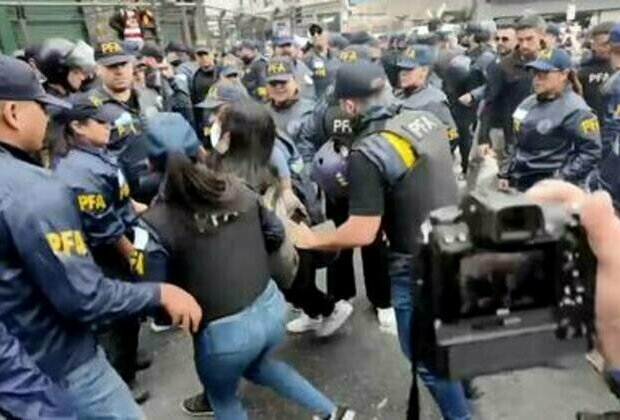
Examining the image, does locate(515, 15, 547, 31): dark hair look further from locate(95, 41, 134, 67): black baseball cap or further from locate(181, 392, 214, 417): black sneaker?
locate(181, 392, 214, 417): black sneaker

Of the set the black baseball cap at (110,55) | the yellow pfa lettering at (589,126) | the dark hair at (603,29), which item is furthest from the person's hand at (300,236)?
the dark hair at (603,29)

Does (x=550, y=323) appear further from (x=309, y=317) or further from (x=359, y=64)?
(x=309, y=317)

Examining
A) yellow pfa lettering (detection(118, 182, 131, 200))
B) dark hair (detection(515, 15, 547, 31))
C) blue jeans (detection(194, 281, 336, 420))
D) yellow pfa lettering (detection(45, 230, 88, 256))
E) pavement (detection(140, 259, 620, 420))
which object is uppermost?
dark hair (detection(515, 15, 547, 31))

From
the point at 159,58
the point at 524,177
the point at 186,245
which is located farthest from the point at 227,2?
the point at 186,245

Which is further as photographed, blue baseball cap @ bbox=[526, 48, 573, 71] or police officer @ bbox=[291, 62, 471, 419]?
blue baseball cap @ bbox=[526, 48, 573, 71]

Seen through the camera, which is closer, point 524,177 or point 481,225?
point 481,225

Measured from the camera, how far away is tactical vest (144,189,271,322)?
2.20 meters

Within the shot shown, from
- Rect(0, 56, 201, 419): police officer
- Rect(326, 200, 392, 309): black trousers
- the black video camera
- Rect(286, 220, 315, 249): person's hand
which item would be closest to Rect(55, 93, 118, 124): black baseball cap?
Rect(0, 56, 201, 419): police officer

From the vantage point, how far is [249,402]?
333 centimetres

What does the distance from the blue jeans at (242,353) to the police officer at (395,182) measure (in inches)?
16.8

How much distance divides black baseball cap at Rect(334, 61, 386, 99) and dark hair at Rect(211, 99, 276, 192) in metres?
0.38

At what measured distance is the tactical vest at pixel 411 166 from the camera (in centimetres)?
243

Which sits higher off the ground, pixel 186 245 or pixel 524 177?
pixel 186 245

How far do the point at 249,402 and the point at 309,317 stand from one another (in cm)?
84
